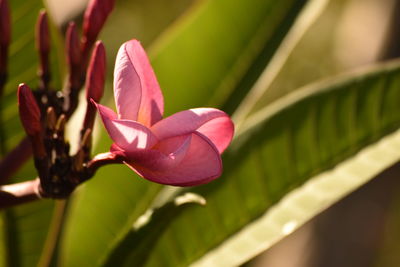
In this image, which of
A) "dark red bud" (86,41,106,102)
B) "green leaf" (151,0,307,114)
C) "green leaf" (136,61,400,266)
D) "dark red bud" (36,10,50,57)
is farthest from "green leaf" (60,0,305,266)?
"dark red bud" (86,41,106,102)

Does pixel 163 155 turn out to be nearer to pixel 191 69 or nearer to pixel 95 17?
pixel 95 17

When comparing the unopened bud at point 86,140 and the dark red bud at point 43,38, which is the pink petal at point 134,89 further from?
the dark red bud at point 43,38

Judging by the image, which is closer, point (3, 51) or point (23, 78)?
point (3, 51)

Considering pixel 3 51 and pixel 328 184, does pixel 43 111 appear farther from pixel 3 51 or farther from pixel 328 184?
pixel 328 184

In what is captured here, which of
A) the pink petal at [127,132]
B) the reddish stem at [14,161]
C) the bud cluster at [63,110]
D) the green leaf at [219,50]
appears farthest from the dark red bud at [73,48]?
the green leaf at [219,50]

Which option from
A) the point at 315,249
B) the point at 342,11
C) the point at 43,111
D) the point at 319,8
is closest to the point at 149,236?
the point at 43,111

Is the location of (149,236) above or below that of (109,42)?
above

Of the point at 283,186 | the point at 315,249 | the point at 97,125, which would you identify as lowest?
the point at 315,249
